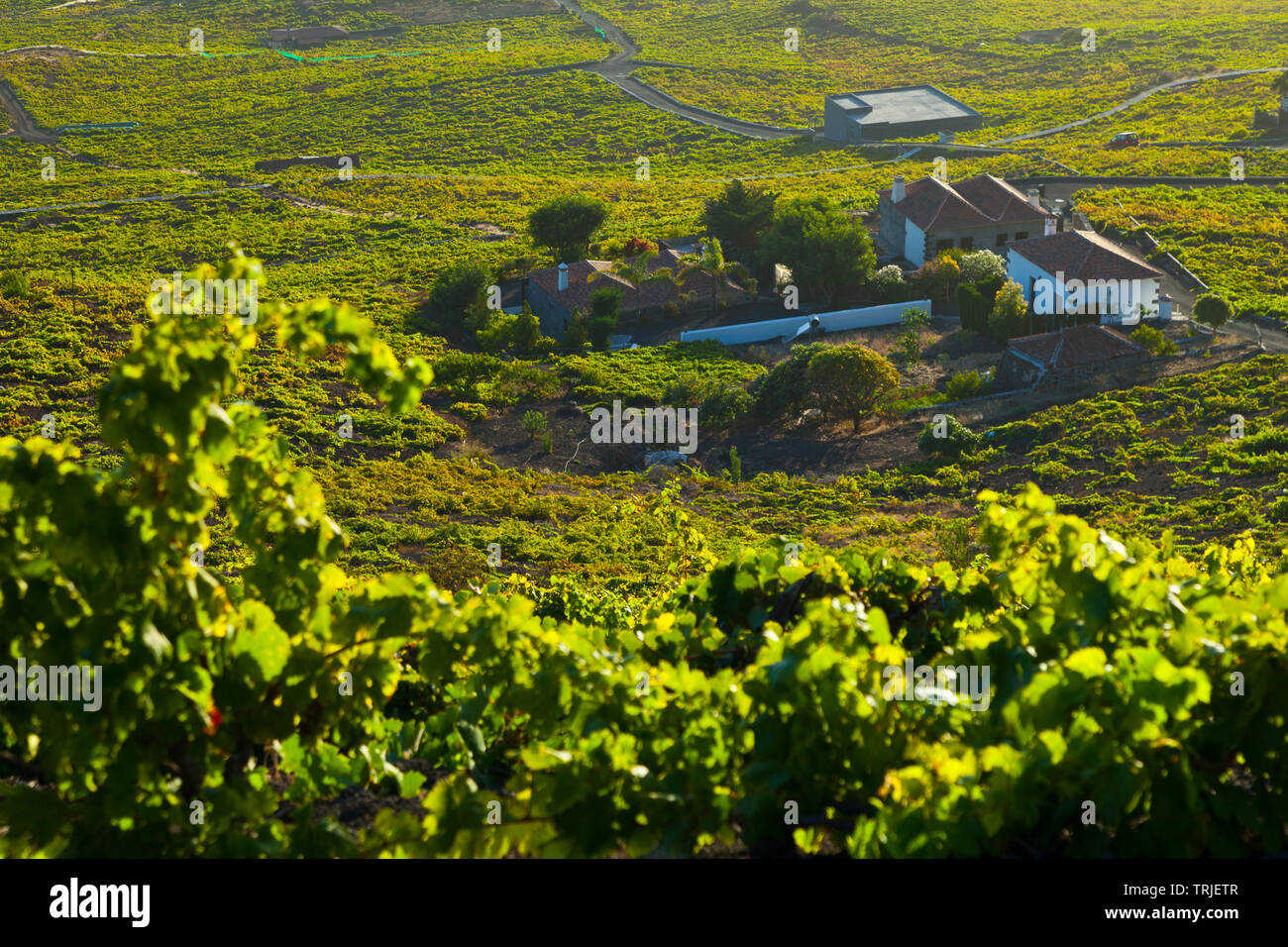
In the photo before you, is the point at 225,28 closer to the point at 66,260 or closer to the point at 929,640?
the point at 66,260

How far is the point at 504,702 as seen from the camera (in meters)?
6.36

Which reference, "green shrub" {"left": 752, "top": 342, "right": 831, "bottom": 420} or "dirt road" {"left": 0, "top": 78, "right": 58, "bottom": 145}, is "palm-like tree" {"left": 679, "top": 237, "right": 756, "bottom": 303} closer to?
"green shrub" {"left": 752, "top": 342, "right": 831, "bottom": 420}

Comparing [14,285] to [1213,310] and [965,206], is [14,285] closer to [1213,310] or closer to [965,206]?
[965,206]

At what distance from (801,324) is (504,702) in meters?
41.0

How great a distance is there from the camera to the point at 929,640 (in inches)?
359

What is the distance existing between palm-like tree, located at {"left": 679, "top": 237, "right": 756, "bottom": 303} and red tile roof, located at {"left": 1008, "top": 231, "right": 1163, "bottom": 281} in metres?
10.2

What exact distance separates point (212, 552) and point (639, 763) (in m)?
23.9

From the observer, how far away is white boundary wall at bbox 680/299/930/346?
45.5 meters

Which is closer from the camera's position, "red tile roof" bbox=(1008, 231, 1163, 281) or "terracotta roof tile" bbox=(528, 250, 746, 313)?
"red tile roof" bbox=(1008, 231, 1163, 281)

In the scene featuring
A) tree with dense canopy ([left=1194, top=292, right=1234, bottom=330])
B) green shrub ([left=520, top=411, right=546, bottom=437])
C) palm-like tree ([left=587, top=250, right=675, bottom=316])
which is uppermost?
palm-like tree ([left=587, top=250, right=675, bottom=316])

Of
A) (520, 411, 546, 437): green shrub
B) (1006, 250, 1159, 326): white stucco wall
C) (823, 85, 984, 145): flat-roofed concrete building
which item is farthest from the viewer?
(823, 85, 984, 145): flat-roofed concrete building

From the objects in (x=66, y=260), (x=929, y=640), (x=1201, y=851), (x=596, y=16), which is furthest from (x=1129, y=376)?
(x=596, y=16)

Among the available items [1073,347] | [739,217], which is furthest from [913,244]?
[1073,347]

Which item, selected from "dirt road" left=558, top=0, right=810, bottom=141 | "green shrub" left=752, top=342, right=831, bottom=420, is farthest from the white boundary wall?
"dirt road" left=558, top=0, right=810, bottom=141
